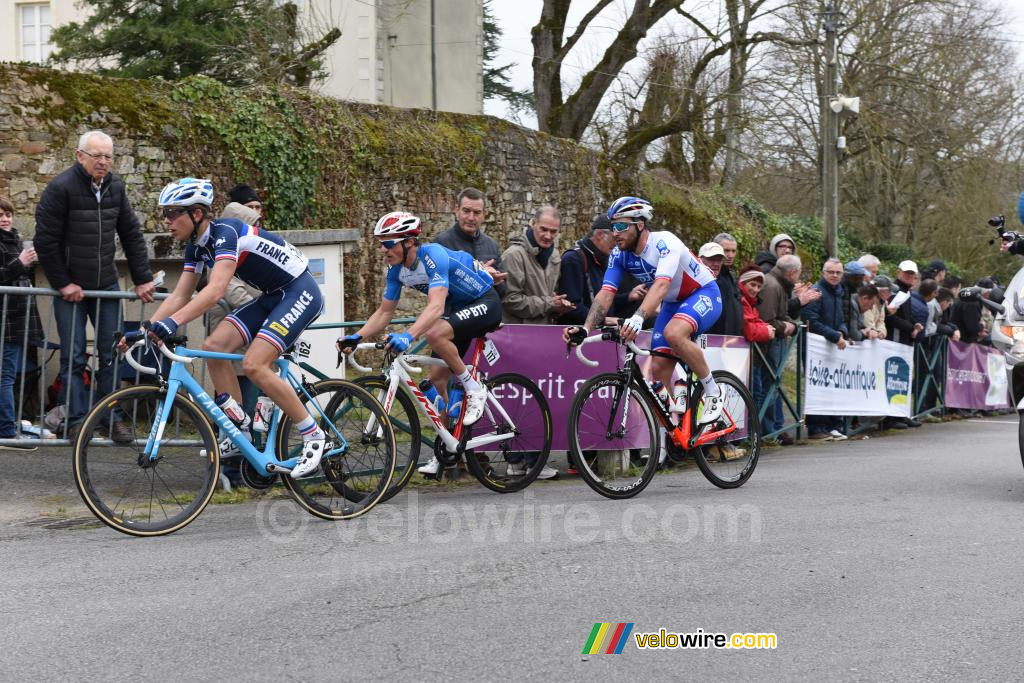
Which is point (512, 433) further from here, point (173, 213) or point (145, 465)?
point (173, 213)

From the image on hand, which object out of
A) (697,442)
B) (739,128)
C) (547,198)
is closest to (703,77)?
(739,128)

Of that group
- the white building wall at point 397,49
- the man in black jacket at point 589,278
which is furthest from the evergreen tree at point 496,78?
the man in black jacket at point 589,278

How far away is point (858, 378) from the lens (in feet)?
48.6

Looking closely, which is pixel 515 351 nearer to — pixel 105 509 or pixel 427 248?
pixel 427 248

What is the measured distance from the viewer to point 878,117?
36.1m

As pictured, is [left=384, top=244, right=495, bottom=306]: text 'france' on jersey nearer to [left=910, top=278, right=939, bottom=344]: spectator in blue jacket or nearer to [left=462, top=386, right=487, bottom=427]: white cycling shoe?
[left=462, top=386, right=487, bottom=427]: white cycling shoe

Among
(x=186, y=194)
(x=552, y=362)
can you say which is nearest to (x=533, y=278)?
(x=552, y=362)

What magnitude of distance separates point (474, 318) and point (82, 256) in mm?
2787

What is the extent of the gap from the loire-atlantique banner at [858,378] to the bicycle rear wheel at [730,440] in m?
4.82

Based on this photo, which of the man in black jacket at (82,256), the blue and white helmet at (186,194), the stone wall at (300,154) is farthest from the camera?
the stone wall at (300,154)

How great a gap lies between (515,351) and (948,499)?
3.32m

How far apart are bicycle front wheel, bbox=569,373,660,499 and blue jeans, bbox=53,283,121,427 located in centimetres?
323

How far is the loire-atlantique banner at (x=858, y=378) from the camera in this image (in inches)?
552

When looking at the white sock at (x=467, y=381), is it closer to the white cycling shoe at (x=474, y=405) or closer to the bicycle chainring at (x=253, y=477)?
the white cycling shoe at (x=474, y=405)
